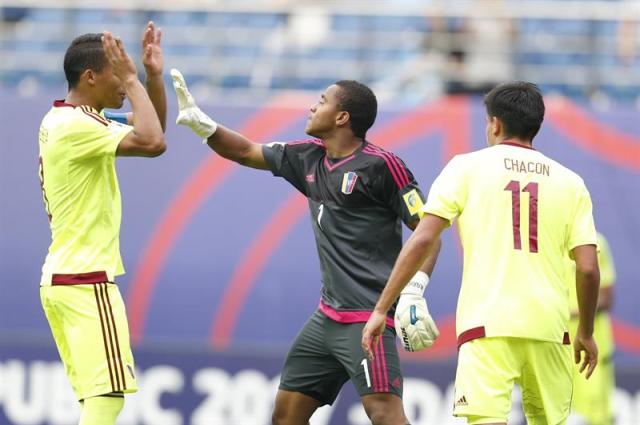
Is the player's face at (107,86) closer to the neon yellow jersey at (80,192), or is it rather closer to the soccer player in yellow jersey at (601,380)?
the neon yellow jersey at (80,192)

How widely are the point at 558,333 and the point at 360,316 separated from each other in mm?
1153

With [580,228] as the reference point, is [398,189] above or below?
above

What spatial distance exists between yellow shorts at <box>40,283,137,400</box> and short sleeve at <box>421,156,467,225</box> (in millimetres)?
1664

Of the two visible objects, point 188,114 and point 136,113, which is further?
point 188,114

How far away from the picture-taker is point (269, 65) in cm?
1344

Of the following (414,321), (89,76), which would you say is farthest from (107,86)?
(414,321)

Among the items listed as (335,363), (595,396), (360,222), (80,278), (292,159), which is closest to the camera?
(80,278)

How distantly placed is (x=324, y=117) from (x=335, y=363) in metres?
1.32

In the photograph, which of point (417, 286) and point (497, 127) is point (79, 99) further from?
point (497, 127)

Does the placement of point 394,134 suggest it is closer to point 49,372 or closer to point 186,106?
point 49,372

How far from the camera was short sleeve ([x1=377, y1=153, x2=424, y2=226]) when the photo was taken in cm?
679

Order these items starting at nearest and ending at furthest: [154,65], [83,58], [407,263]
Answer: [407,263] < [83,58] < [154,65]

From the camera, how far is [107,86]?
22.0 ft

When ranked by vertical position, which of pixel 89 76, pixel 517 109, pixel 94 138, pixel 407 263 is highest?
pixel 89 76
